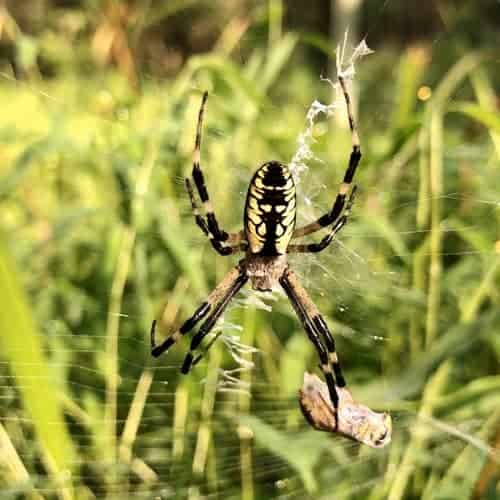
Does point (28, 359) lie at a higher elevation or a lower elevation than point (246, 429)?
higher

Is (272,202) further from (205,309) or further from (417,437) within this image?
(417,437)

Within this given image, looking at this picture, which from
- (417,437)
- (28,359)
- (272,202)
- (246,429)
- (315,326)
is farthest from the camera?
(246,429)

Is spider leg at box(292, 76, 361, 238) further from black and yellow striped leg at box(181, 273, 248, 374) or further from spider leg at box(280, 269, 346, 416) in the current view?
black and yellow striped leg at box(181, 273, 248, 374)

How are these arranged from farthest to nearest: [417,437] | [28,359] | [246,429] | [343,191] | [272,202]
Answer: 1. [246,429]
2. [417,437]
3. [343,191]
4. [272,202]
5. [28,359]

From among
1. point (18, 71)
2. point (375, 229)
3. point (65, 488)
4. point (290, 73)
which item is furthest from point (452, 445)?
point (290, 73)

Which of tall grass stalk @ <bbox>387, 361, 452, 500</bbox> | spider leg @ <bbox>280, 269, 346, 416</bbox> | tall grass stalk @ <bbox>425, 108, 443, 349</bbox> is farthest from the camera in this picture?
tall grass stalk @ <bbox>425, 108, 443, 349</bbox>

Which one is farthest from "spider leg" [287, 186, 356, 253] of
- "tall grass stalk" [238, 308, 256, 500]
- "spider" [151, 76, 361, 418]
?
"tall grass stalk" [238, 308, 256, 500]

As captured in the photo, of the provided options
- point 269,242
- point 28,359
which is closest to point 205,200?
point 269,242
